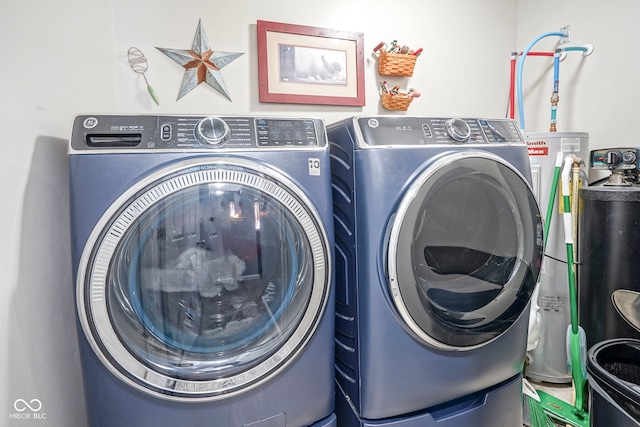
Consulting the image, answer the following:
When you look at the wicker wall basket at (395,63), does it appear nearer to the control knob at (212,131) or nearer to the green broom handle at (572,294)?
the green broom handle at (572,294)

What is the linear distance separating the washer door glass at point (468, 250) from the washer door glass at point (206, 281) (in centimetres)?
31

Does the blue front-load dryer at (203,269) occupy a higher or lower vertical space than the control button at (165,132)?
lower

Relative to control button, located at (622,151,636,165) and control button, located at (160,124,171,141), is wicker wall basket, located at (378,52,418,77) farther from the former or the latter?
control button, located at (160,124,171,141)

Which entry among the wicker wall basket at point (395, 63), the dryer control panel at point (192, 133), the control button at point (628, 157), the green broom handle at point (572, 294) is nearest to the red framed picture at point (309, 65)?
the wicker wall basket at point (395, 63)

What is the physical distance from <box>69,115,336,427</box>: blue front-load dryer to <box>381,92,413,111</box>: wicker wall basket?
989mm

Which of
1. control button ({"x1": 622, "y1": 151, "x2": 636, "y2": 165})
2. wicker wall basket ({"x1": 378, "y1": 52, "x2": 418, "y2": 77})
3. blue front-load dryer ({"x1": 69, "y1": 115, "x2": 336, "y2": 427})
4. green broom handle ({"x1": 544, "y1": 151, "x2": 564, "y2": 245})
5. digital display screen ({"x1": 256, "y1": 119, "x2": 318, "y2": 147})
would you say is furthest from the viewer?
wicker wall basket ({"x1": 378, "y1": 52, "x2": 418, "y2": 77})

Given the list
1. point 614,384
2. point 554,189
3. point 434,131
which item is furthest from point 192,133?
point 554,189

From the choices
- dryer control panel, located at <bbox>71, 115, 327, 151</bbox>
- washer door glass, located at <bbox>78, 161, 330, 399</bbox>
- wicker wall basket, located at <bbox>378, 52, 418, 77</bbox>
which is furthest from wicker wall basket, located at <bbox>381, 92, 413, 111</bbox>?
washer door glass, located at <bbox>78, 161, 330, 399</bbox>

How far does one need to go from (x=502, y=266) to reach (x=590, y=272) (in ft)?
2.10

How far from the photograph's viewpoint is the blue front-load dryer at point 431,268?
1002 millimetres

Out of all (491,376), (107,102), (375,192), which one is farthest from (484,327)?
(107,102)

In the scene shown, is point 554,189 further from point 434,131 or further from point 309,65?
point 309,65

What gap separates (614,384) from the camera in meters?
0.88

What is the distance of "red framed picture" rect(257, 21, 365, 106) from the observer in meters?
1.66
